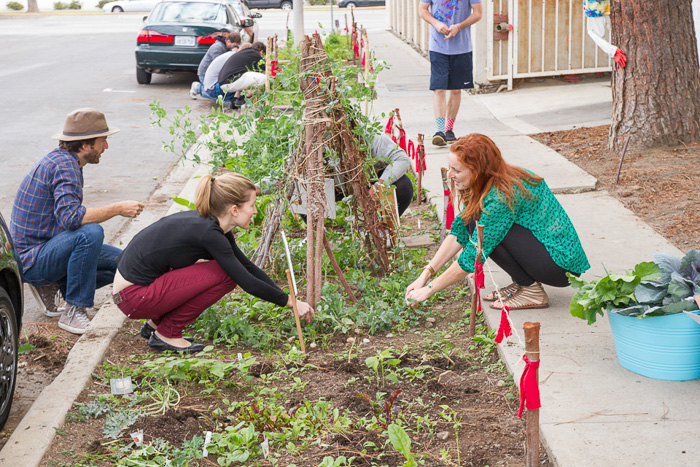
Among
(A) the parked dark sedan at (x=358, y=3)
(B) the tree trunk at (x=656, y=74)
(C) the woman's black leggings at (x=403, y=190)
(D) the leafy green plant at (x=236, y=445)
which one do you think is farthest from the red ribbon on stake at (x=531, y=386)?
(A) the parked dark sedan at (x=358, y=3)

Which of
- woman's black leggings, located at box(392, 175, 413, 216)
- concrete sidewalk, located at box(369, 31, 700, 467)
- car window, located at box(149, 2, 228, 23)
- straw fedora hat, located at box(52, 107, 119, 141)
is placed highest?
car window, located at box(149, 2, 228, 23)

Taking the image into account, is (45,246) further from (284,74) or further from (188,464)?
(188,464)

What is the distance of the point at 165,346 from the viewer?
173 inches

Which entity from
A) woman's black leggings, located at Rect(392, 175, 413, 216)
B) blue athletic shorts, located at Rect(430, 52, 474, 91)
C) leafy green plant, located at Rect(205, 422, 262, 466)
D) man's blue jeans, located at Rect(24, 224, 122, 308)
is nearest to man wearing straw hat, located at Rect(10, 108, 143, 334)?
man's blue jeans, located at Rect(24, 224, 122, 308)

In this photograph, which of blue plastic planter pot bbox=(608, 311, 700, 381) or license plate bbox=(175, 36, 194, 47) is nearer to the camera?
blue plastic planter pot bbox=(608, 311, 700, 381)

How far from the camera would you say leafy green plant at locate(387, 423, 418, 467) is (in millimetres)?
3016

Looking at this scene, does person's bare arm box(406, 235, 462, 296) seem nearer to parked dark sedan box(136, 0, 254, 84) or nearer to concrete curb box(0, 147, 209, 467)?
concrete curb box(0, 147, 209, 467)

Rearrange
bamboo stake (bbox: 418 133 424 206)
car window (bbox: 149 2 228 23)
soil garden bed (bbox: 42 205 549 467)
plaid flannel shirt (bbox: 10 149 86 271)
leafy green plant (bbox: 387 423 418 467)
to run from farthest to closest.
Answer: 1. car window (bbox: 149 2 228 23)
2. bamboo stake (bbox: 418 133 424 206)
3. plaid flannel shirt (bbox: 10 149 86 271)
4. soil garden bed (bbox: 42 205 549 467)
5. leafy green plant (bbox: 387 423 418 467)

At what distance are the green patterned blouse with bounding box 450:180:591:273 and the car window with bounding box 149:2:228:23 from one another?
12268 mm

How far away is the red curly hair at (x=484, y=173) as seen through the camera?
13.4ft

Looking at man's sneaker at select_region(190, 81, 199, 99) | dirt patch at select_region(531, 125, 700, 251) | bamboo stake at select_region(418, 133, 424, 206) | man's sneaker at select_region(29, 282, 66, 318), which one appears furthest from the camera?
man's sneaker at select_region(190, 81, 199, 99)

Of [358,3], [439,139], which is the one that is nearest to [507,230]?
[439,139]

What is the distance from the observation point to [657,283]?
135 inches

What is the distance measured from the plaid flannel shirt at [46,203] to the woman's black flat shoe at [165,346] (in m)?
0.96
